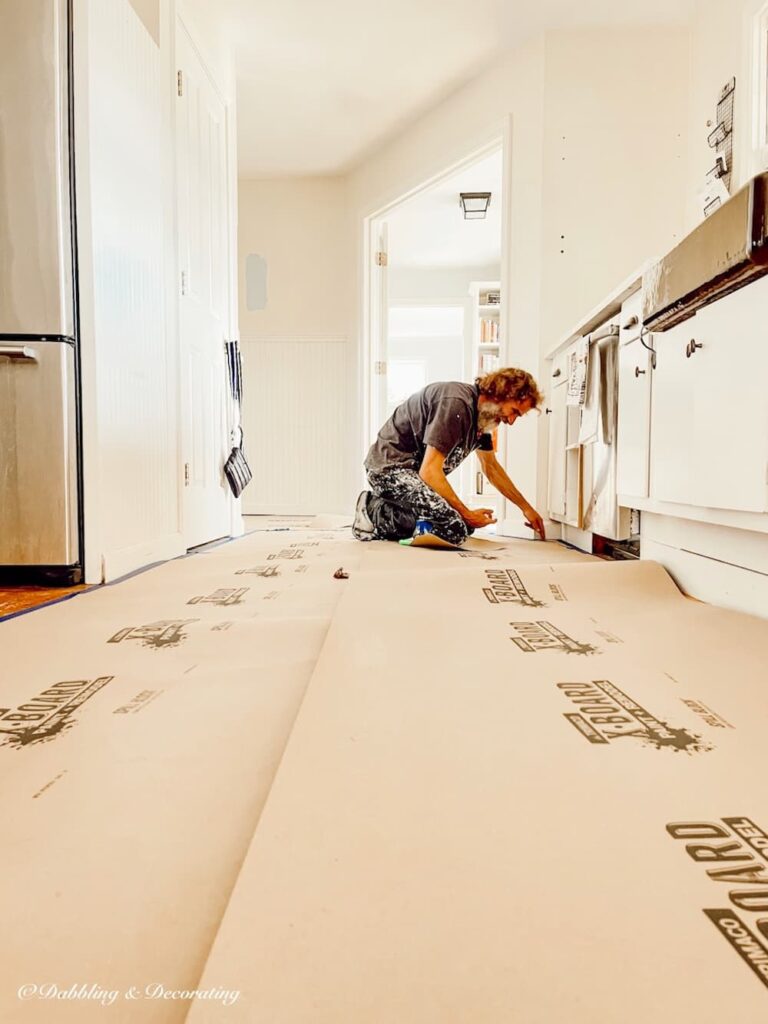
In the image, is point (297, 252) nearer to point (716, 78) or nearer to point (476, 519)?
point (716, 78)

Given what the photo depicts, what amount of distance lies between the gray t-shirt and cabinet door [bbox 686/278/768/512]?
3.87ft

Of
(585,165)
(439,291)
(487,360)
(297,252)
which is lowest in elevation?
(487,360)

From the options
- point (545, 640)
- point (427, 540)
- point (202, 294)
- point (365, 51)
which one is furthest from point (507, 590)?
point (365, 51)

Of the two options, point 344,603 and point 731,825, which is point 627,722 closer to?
point 731,825

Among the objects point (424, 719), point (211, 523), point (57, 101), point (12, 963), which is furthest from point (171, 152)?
point (12, 963)

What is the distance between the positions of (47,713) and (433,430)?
194 cm

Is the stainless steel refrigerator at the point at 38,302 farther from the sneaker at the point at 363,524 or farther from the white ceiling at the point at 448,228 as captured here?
the white ceiling at the point at 448,228

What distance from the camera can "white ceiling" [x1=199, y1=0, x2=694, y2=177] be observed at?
10.5 ft

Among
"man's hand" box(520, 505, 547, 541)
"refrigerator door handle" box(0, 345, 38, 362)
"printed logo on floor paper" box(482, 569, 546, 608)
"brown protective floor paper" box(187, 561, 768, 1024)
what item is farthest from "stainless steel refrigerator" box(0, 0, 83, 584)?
"man's hand" box(520, 505, 547, 541)

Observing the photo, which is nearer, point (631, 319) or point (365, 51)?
point (631, 319)

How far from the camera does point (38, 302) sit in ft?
6.07

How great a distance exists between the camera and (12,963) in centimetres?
43

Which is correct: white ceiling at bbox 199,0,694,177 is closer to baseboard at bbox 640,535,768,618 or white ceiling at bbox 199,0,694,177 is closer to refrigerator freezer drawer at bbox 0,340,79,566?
refrigerator freezer drawer at bbox 0,340,79,566

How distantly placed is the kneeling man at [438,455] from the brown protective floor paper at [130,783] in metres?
1.31
